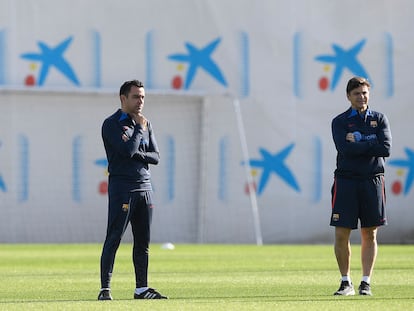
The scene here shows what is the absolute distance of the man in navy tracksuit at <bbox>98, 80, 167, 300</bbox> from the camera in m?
9.55

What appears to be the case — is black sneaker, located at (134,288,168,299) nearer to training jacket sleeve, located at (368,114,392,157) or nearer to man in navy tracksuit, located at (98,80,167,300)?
man in navy tracksuit, located at (98,80,167,300)

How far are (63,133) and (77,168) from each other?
2.35 feet

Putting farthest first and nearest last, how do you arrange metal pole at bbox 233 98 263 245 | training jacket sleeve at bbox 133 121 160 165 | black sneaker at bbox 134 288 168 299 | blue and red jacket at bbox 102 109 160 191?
1. metal pole at bbox 233 98 263 245
2. black sneaker at bbox 134 288 168 299
3. training jacket sleeve at bbox 133 121 160 165
4. blue and red jacket at bbox 102 109 160 191

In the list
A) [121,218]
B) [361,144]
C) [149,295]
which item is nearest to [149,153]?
[121,218]

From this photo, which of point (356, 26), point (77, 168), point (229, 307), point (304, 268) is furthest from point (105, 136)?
point (356, 26)

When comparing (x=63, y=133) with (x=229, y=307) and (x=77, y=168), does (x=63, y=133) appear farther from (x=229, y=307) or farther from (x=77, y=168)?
(x=229, y=307)

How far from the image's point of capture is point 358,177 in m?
10.1

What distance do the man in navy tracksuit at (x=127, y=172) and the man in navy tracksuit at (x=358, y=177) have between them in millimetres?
1565

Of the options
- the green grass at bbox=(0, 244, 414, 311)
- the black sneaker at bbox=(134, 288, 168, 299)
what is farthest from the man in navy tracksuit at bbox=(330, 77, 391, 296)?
the black sneaker at bbox=(134, 288, 168, 299)

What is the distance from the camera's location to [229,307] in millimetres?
8750

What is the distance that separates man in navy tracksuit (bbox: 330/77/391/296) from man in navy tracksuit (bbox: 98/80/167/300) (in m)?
1.57

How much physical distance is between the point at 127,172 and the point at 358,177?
1.93 m

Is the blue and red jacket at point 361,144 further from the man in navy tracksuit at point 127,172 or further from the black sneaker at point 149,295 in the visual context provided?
the black sneaker at point 149,295

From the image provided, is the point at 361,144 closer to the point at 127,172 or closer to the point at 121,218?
the point at 127,172
